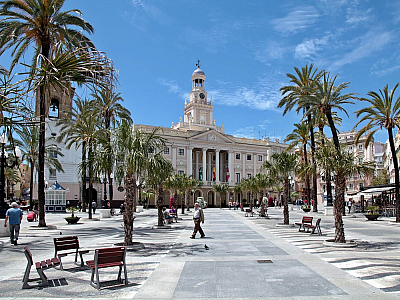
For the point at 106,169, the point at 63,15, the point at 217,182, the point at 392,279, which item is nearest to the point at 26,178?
the point at 217,182

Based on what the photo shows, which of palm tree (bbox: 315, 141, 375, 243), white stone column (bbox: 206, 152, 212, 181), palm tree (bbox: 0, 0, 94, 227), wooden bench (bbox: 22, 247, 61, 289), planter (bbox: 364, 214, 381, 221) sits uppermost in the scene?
palm tree (bbox: 0, 0, 94, 227)

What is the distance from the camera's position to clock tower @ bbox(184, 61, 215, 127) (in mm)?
81838

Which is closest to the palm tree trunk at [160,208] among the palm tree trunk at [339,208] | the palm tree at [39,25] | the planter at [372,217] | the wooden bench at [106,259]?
the palm tree at [39,25]

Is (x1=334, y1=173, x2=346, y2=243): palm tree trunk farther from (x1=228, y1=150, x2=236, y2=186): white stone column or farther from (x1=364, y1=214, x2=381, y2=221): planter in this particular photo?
(x1=228, y1=150, x2=236, y2=186): white stone column

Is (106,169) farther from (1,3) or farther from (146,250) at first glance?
(1,3)

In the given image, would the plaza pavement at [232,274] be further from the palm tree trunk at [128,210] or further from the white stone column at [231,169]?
the white stone column at [231,169]

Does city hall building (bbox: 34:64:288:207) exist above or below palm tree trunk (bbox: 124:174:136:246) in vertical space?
above

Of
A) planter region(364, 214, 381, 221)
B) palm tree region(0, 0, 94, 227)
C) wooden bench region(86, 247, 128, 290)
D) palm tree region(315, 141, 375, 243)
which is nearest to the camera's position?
wooden bench region(86, 247, 128, 290)

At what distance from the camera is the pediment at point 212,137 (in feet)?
249

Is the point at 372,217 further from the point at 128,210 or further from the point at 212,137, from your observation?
the point at 212,137

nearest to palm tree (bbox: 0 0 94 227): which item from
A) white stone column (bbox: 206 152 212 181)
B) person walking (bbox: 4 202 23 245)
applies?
person walking (bbox: 4 202 23 245)

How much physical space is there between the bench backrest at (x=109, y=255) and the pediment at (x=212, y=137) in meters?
67.2

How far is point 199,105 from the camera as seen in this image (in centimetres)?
8188

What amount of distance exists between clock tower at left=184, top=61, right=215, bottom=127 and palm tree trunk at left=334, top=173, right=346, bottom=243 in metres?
67.0
